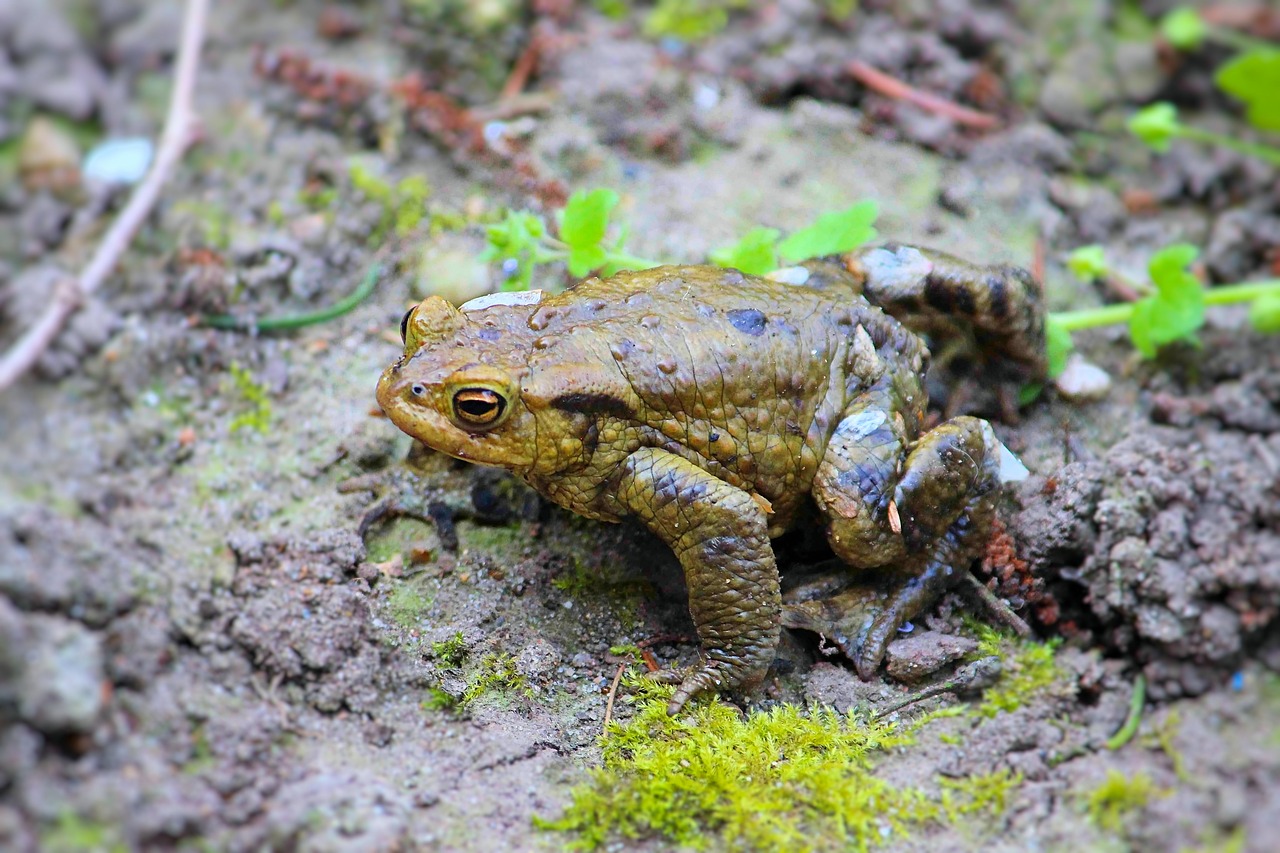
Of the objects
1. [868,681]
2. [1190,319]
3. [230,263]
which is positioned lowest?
[868,681]

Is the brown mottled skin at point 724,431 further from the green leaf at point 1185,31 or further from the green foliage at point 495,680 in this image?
the green leaf at point 1185,31

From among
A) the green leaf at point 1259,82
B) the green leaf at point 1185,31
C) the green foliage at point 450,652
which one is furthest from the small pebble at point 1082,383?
the green foliage at point 450,652

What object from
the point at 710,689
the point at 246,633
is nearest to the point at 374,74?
the point at 246,633

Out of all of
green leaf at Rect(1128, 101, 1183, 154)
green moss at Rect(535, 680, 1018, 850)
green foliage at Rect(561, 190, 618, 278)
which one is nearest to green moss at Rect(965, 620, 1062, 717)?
green moss at Rect(535, 680, 1018, 850)

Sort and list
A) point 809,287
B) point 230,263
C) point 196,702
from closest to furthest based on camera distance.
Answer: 1. point 196,702
2. point 809,287
3. point 230,263

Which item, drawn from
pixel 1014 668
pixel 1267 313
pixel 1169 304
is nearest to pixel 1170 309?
pixel 1169 304

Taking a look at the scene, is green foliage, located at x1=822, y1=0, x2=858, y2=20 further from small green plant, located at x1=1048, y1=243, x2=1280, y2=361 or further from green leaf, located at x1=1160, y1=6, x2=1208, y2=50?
small green plant, located at x1=1048, y1=243, x2=1280, y2=361

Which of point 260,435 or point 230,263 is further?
point 230,263

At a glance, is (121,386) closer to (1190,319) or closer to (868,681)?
(868,681)
